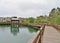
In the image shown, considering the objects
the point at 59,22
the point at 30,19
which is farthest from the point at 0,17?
the point at 59,22

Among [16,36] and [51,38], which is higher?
[51,38]

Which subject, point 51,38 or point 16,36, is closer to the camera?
point 51,38

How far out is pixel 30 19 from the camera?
56.4 meters

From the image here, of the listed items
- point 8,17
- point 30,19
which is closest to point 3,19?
point 8,17

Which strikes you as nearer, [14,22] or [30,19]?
[14,22]

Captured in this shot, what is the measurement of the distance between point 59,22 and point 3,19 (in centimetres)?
2931

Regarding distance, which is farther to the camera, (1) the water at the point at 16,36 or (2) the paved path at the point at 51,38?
(1) the water at the point at 16,36

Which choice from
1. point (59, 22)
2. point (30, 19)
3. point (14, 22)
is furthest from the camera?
point (30, 19)

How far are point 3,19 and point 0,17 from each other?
2.18 meters

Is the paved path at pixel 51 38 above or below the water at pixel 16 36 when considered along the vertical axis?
above

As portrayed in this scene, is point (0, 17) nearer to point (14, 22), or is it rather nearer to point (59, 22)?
point (14, 22)

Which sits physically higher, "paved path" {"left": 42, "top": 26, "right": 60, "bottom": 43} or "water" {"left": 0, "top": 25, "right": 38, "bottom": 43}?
"paved path" {"left": 42, "top": 26, "right": 60, "bottom": 43}

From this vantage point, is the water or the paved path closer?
the paved path

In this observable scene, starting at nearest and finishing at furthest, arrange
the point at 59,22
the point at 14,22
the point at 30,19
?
1. the point at 59,22
2. the point at 14,22
3. the point at 30,19
